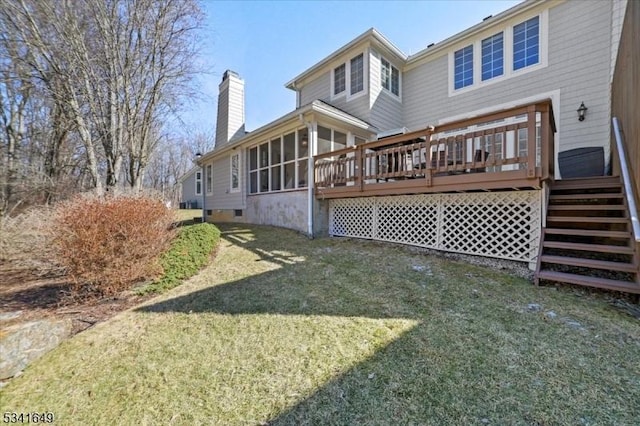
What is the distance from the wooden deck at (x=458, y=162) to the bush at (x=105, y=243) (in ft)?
14.5

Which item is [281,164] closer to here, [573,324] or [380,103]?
[380,103]

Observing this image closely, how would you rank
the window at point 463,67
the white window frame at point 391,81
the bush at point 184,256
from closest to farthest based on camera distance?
the bush at point 184,256, the window at point 463,67, the white window frame at point 391,81

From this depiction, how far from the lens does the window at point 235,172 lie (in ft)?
39.2

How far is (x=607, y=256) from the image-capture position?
4512 millimetres

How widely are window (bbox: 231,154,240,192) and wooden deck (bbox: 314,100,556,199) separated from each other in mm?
5170

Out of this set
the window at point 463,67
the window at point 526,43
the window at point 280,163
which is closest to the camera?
the window at point 526,43

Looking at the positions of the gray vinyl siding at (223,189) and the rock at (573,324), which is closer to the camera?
the rock at (573,324)

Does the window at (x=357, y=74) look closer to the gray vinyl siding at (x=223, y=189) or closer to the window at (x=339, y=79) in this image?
the window at (x=339, y=79)

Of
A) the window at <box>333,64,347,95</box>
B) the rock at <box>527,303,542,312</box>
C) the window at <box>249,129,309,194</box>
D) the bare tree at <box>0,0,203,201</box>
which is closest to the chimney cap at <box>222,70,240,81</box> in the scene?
the bare tree at <box>0,0,203,201</box>

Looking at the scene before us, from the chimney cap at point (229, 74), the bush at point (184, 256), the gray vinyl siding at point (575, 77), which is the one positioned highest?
the chimney cap at point (229, 74)

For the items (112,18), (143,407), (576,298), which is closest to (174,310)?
(143,407)

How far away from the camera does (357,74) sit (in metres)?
9.52

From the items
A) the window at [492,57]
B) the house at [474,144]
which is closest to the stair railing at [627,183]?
the house at [474,144]

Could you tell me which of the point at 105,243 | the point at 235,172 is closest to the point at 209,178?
the point at 235,172
